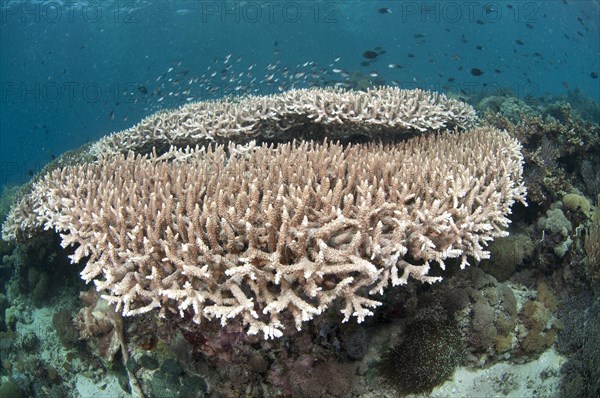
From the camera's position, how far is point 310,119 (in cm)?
643

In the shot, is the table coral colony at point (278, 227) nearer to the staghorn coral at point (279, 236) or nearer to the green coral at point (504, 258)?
the staghorn coral at point (279, 236)

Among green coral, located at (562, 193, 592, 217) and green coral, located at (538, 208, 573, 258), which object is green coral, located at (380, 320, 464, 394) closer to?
green coral, located at (538, 208, 573, 258)

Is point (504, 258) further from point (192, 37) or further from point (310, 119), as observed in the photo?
point (192, 37)

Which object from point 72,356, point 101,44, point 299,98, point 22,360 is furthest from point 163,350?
point 101,44

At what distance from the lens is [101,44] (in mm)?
A: 85312

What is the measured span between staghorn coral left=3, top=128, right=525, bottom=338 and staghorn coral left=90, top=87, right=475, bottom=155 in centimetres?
195

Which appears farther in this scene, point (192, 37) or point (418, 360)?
point (192, 37)

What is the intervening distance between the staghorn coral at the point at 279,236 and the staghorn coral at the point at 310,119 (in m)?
1.95

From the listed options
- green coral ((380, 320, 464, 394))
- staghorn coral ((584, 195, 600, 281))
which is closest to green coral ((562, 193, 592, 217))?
staghorn coral ((584, 195, 600, 281))

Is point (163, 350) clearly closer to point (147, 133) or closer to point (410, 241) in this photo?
point (410, 241)

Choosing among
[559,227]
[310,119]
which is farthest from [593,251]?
[310,119]

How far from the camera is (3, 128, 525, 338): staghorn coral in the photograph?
2945 mm

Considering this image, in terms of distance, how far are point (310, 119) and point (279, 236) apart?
12.5ft

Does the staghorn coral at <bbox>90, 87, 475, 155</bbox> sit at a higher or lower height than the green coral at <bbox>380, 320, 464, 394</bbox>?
higher
